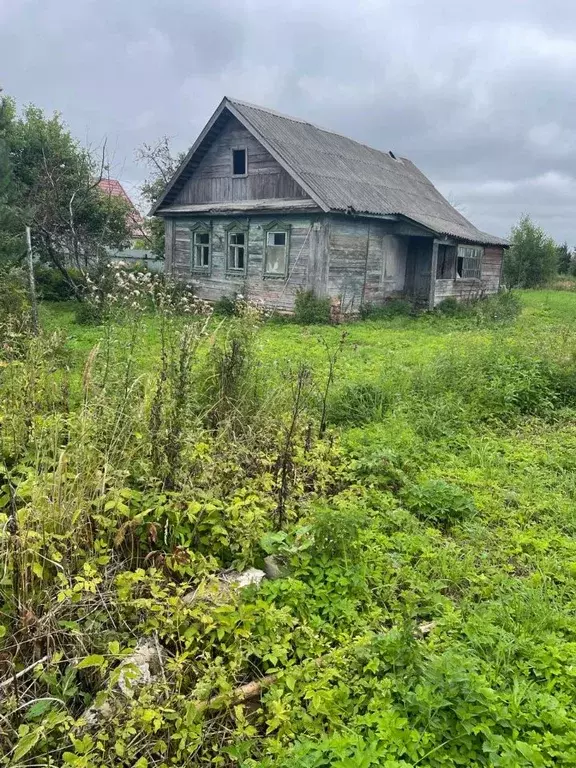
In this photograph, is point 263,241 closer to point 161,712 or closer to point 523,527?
point 523,527

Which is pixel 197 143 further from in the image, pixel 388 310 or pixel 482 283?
pixel 482 283

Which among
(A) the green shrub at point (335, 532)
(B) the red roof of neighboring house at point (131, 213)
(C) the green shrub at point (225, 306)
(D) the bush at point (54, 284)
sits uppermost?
(B) the red roof of neighboring house at point (131, 213)

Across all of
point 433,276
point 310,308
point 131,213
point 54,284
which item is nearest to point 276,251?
point 310,308

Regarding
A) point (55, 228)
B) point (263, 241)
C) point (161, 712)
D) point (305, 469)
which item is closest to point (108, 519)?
point (161, 712)

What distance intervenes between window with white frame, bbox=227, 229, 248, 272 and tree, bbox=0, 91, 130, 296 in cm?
356

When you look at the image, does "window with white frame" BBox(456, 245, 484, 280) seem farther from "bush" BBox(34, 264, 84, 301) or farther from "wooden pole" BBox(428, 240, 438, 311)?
"bush" BBox(34, 264, 84, 301)

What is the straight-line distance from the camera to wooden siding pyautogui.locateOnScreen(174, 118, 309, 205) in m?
14.7

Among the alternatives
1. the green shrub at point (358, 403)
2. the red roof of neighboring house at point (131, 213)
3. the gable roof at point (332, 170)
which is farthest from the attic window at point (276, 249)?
the green shrub at point (358, 403)

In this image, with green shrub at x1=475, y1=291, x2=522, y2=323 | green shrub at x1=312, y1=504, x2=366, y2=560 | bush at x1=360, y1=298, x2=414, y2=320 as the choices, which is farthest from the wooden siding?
green shrub at x1=312, y1=504, x2=366, y2=560

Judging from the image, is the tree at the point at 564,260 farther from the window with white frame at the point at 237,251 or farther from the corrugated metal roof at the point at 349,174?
the window with white frame at the point at 237,251

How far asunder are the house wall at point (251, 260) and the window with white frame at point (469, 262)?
6146 mm

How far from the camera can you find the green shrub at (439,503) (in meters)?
4.15

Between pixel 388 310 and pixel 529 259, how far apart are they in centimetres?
1957

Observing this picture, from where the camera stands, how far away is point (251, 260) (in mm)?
15625
